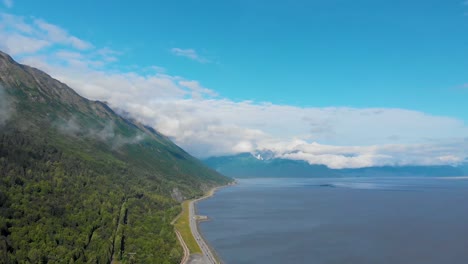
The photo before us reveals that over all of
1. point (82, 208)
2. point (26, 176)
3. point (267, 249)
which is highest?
point (26, 176)

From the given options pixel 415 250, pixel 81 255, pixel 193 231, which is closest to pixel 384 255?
pixel 415 250

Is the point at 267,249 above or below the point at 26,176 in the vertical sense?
below

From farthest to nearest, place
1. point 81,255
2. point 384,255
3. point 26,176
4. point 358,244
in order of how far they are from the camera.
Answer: point 26,176, point 358,244, point 384,255, point 81,255

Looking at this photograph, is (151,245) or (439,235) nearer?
(151,245)

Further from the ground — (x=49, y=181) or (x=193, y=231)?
(x=49, y=181)

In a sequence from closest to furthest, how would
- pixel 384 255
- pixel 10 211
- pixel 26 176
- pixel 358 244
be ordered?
pixel 10 211 → pixel 384 255 → pixel 358 244 → pixel 26 176

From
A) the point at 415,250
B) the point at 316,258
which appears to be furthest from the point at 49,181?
the point at 415,250

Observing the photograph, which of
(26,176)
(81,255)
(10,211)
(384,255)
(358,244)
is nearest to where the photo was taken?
(81,255)

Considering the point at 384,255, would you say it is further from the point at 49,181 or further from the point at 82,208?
the point at 49,181

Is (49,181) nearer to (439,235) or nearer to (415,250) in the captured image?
(415,250)
